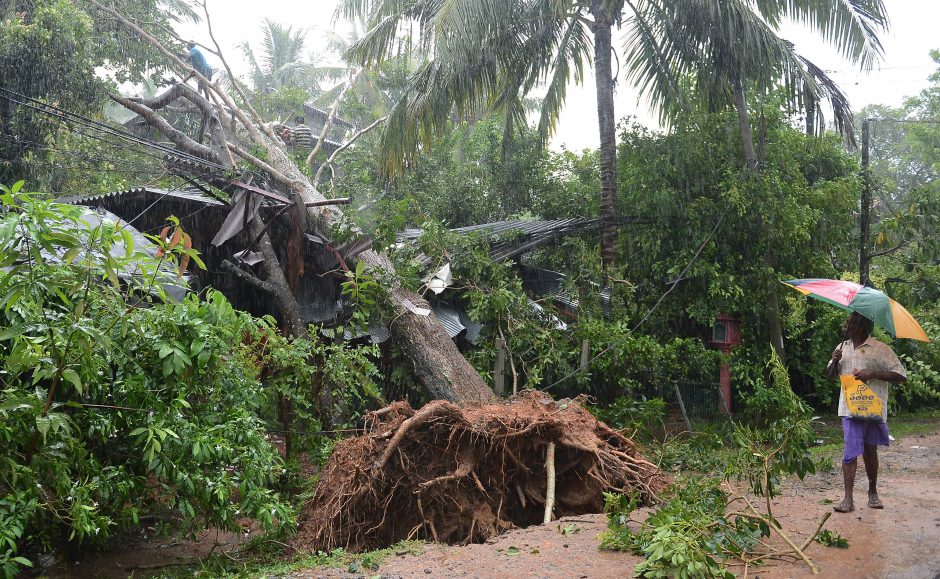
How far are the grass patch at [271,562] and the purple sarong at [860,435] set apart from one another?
3397mm

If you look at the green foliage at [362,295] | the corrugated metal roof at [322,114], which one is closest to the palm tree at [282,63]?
the corrugated metal roof at [322,114]

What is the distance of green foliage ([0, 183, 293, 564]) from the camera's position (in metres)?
4.05

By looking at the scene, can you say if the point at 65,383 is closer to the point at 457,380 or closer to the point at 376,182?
the point at 457,380

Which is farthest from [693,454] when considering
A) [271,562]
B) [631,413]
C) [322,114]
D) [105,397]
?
[322,114]

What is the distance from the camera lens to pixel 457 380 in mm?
8484

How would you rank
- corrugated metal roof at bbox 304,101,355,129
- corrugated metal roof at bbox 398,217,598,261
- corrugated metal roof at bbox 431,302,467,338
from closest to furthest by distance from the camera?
corrugated metal roof at bbox 431,302,467,338 → corrugated metal roof at bbox 398,217,598,261 → corrugated metal roof at bbox 304,101,355,129

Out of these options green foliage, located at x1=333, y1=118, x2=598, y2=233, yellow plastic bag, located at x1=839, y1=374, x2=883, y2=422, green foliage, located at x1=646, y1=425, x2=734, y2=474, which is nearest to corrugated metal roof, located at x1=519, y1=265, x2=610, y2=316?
green foliage, located at x1=333, y1=118, x2=598, y2=233

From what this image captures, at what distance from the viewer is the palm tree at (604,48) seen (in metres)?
10.7

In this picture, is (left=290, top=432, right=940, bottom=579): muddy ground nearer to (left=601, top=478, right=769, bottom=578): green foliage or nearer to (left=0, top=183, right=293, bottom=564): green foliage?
(left=601, top=478, right=769, bottom=578): green foliage

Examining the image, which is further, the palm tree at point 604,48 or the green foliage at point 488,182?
the green foliage at point 488,182

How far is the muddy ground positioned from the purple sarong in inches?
20.3

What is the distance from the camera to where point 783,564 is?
15.0 feet

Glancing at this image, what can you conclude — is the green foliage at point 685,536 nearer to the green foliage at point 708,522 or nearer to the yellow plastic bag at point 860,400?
the green foliage at point 708,522

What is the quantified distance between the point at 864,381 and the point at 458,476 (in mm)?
3348
